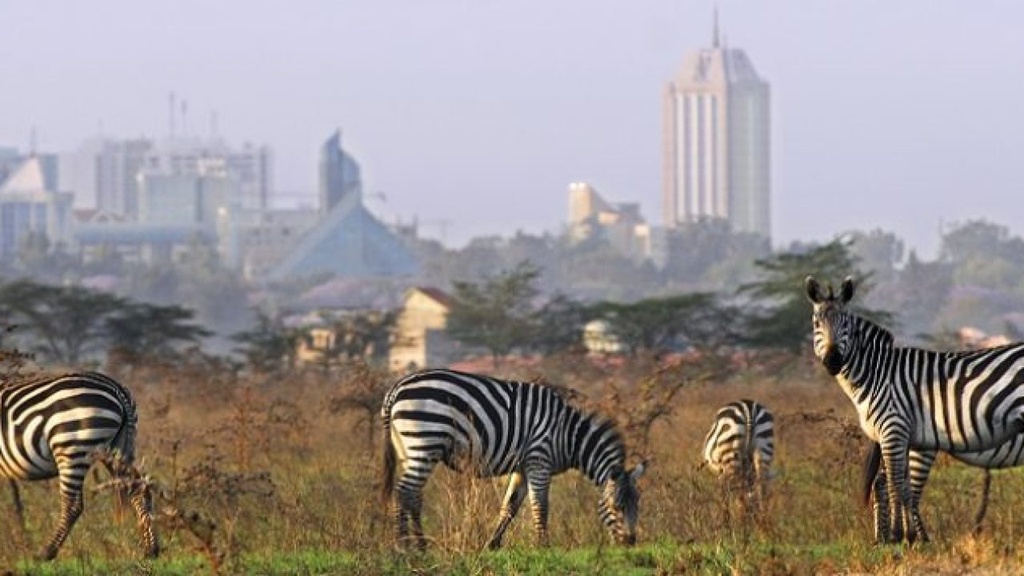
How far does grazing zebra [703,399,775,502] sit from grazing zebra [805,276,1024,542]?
3.11 metres

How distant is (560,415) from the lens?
14727 mm

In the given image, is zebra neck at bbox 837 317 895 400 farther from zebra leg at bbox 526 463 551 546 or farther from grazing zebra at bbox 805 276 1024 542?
zebra leg at bbox 526 463 551 546

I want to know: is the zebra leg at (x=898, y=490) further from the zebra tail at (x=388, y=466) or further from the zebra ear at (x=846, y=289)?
the zebra tail at (x=388, y=466)

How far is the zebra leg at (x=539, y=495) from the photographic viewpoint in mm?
14008

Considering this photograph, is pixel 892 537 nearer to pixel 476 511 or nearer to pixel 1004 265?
pixel 476 511

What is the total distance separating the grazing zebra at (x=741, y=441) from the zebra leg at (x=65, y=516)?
15.9ft

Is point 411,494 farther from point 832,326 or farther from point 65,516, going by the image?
point 832,326

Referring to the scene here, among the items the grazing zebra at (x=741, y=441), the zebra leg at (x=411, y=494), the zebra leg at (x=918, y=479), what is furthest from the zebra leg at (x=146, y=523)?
the grazing zebra at (x=741, y=441)

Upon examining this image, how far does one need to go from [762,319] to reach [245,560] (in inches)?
1351

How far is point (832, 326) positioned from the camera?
13508 mm

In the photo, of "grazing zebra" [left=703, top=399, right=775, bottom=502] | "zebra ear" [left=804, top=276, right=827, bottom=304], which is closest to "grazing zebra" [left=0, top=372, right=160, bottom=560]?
"zebra ear" [left=804, top=276, right=827, bottom=304]

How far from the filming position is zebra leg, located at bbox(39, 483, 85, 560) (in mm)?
13586

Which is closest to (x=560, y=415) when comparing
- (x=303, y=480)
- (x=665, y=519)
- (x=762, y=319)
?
(x=665, y=519)

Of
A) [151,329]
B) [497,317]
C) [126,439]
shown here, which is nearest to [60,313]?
[151,329]
